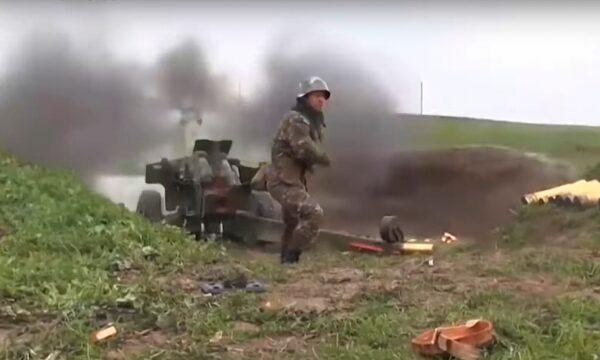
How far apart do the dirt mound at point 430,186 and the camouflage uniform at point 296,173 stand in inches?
180

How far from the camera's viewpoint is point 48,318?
4926 millimetres

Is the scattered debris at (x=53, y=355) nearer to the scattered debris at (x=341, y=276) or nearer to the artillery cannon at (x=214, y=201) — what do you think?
the scattered debris at (x=341, y=276)

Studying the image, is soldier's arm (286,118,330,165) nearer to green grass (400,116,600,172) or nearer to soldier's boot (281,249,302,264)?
soldier's boot (281,249,302,264)

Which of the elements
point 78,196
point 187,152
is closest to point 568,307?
point 78,196

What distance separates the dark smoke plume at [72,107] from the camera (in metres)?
Answer: 14.2

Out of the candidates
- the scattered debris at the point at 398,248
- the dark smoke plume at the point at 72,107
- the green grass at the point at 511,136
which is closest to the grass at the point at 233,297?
the scattered debris at the point at 398,248

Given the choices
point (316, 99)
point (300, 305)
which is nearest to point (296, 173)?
point (316, 99)

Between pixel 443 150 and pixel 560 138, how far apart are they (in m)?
1.70

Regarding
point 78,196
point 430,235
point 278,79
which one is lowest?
point 430,235

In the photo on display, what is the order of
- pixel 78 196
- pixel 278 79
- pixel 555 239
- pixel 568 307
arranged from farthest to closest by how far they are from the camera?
pixel 278 79 < pixel 78 196 < pixel 555 239 < pixel 568 307

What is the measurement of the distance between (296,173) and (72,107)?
24.8 ft

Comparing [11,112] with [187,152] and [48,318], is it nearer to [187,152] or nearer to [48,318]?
[187,152]

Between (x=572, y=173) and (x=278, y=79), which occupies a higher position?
(x=278, y=79)

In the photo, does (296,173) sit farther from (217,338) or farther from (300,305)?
(217,338)
